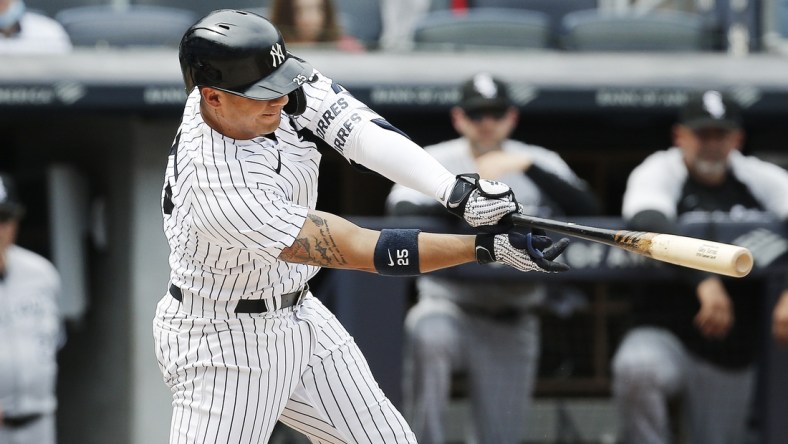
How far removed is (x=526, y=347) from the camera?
441 cm

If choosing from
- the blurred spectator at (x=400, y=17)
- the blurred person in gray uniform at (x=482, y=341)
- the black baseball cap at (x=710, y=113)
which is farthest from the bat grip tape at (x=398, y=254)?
the blurred spectator at (x=400, y=17)

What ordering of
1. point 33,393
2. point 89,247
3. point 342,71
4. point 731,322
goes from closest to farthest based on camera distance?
point 731,322, point 33,393, point 342,71, point 89,247

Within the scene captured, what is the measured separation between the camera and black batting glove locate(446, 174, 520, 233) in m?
2.71

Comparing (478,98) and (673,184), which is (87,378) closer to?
(478,98)

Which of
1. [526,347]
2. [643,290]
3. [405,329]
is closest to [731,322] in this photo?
[643,290]

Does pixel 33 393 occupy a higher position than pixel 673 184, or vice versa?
pixel 673 184

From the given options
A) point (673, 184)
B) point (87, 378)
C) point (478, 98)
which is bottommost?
point (87, 378)

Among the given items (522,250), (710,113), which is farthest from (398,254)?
(710,113)

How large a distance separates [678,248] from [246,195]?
3.00 ft

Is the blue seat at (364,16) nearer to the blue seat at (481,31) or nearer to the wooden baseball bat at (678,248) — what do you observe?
the blue seat at (481,31)

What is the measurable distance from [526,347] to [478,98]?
0.92m

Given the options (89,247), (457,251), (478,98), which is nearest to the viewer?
(457,251)

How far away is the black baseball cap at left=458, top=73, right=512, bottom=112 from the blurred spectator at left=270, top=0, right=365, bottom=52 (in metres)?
0.98

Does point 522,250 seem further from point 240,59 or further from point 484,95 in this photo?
point 484,95
